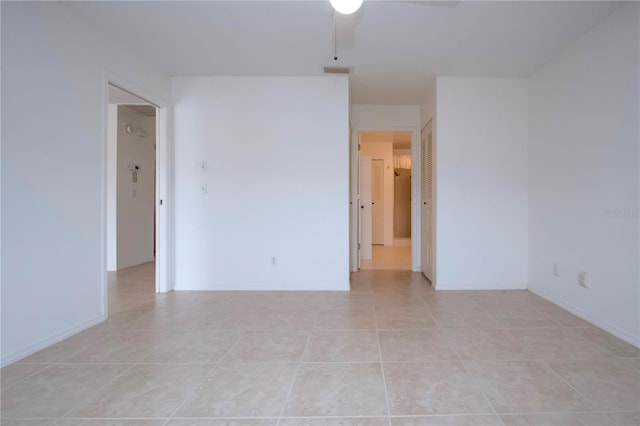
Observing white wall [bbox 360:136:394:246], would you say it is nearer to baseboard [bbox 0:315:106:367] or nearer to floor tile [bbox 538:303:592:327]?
floor tile [bbox 538:303:592:327]

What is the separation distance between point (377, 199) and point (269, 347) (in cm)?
580

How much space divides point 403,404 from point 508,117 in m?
3.34

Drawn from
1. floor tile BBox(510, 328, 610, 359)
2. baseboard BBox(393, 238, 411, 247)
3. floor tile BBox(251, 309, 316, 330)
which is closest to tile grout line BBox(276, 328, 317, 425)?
floor tile BBox(251, 309, 316, 330)

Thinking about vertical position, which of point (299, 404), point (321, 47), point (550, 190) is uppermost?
point (321, 47)

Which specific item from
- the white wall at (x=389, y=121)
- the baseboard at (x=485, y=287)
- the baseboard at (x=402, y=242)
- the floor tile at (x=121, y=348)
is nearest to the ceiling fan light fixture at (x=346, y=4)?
the floor tile at (x=121, y=348)

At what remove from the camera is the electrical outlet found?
2.47 m

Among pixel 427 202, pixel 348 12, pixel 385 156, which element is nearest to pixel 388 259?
pixel 427 202

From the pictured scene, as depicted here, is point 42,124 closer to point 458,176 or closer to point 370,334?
point 370,334

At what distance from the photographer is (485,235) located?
3.39 m

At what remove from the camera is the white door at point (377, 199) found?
716cm

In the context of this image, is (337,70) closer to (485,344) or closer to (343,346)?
(343,346)

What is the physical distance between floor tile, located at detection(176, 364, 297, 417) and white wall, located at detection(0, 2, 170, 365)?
132 centimetres

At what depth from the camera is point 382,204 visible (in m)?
7.34

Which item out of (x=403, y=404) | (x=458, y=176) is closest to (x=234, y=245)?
(x=403, y=404)
